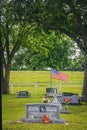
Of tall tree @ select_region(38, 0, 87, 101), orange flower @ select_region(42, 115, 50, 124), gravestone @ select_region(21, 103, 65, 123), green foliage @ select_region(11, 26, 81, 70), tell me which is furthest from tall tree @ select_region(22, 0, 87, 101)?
green foliage @ select_region(11, 26, 81, 70)

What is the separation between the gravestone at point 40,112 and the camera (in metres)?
15.9

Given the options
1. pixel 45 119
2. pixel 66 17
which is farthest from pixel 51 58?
pixel 45 119

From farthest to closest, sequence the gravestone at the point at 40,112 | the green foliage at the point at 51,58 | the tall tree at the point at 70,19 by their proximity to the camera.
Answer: the green foliage at the point at 51,58 < the tall tree at the point at 70,19 < the gravestone at the point at 40,112

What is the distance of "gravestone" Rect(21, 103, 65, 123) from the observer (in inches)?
628

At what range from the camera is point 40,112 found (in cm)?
1595

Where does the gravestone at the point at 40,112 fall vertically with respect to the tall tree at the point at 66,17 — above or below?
below

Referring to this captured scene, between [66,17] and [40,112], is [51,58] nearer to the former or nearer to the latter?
[66,17]

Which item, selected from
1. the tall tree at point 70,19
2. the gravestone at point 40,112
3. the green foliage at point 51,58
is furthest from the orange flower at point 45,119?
the green foliage at point 51,58

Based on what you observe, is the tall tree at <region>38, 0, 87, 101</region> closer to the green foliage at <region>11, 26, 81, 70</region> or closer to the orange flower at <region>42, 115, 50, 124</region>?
the orange flower at <region>42, 115, 50, 124</region>

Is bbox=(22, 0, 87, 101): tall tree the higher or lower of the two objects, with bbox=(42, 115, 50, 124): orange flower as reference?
higher

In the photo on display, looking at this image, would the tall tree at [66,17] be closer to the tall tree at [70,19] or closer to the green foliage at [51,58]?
the tall tree at [70,19]

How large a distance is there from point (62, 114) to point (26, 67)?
6131cm

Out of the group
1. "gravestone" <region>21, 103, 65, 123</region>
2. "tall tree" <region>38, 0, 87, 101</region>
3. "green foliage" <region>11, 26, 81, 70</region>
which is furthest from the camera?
"green foliage" <region>11, 26, 81, 70</region>

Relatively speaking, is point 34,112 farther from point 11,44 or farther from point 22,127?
point 11,44
